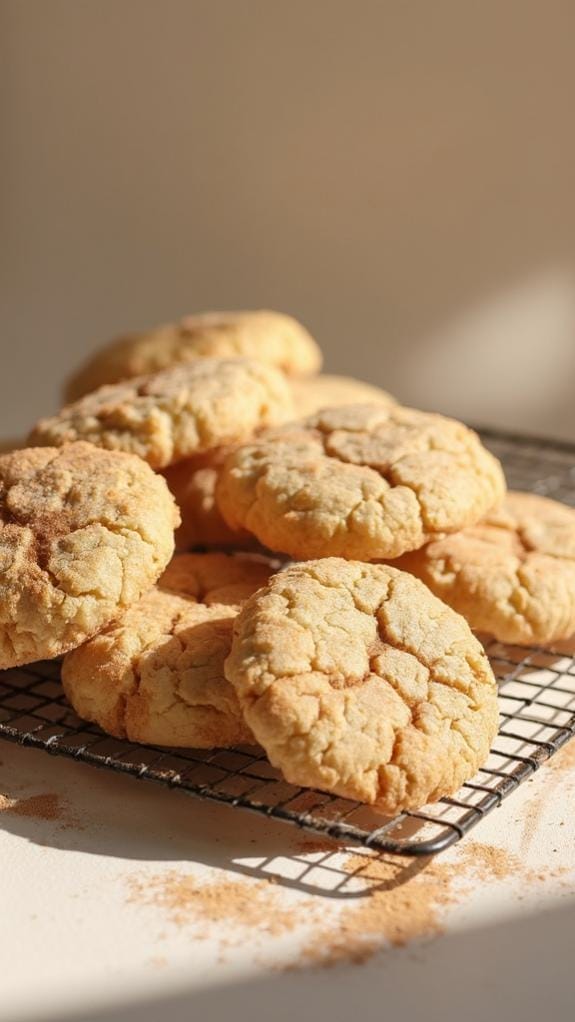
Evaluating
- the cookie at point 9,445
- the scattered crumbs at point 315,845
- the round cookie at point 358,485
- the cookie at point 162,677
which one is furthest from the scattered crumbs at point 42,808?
the cookie at point 9,445

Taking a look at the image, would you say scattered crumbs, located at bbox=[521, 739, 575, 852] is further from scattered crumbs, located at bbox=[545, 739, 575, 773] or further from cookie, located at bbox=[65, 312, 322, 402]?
cookie, located at bbox=[65, 312, 322, 402]

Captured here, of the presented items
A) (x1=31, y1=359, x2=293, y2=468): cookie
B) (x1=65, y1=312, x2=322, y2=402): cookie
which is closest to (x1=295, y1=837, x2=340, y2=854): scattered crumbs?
(x1=31, y1=359, x2=293, y2=468): cookie

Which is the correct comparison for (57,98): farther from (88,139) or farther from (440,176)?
(440,176)

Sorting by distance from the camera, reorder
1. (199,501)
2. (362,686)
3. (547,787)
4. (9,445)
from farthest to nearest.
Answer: (9,445)
(199,501)
(547,787)
(362,686)

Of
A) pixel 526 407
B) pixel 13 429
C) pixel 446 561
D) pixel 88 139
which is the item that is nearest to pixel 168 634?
pixel 446 561

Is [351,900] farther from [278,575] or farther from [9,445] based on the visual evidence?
[9,445]

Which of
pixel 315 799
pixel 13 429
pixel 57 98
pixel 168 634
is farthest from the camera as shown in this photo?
pixel 57 98

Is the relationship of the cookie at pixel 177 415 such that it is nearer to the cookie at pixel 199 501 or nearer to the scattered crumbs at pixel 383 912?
the cookie at pixel 199 501

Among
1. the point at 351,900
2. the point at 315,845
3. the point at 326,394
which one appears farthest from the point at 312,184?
the point at 351,900
